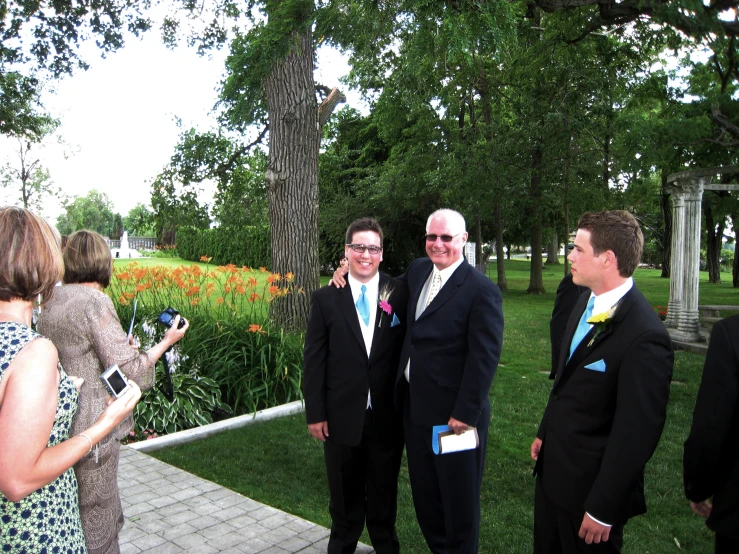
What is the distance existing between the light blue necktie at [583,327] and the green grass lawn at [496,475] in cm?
193

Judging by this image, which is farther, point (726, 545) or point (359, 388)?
point (359, 388)

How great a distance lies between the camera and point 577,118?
742 inches

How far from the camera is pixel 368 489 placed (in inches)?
155

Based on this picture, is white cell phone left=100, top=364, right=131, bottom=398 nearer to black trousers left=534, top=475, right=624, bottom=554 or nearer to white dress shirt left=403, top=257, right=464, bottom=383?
white dress shirt left=403, top=257, right=464, bottom=383

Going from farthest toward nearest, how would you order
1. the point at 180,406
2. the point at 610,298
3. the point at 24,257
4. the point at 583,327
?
the point at 180,406 → the point at 583,327 → the point at 610,298 → the point at 24,257

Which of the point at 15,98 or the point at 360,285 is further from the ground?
the point at 15,98

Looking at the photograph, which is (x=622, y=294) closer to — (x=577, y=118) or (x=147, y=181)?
(x=147, y=181)

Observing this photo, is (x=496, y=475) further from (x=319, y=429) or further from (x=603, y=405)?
(x=603, y=405)

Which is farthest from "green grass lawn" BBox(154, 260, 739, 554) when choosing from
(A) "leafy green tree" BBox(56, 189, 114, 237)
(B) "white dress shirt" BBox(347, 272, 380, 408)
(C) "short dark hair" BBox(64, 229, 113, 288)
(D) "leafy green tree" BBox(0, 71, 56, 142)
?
(A) "leafy green tree" BBox(56, 189, 114, 237)

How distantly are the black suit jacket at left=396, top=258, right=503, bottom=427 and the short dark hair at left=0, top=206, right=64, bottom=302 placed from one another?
2069mm

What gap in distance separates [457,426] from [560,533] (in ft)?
2.57

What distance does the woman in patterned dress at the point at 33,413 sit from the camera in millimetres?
1831

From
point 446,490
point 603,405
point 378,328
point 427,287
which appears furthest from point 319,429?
point 603,405

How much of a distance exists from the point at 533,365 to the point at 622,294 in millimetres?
8260
